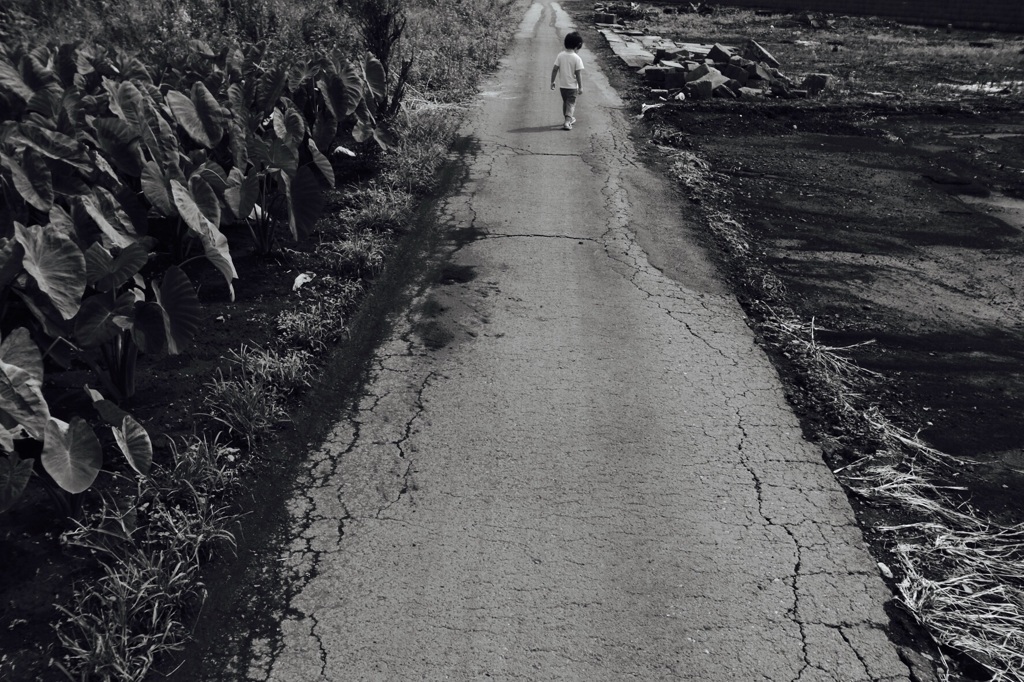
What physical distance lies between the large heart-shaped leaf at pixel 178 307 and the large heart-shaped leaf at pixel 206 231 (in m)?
0.34

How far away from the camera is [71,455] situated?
3588 millimetres

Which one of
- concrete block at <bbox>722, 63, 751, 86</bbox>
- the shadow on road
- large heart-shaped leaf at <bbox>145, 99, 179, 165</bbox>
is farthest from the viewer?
concrete block at <bbox>722, 63, 751, 86</bbox>

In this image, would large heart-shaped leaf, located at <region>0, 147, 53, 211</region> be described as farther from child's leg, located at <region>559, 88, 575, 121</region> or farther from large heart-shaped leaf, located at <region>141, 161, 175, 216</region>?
child's leg, located at <region>559, 88, 575, 121</region>

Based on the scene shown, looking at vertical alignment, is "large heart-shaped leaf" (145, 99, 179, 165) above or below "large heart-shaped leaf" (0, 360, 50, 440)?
above

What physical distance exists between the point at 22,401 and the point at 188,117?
12.6ft

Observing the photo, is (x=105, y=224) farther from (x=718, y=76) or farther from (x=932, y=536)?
(x=718, y=76)

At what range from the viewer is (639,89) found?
15.2 meters

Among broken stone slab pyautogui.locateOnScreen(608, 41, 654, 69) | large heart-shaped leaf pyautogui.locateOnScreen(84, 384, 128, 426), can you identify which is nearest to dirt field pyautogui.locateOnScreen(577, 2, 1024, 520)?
broken stone slab pyautogui.locateOnScreen(608, 41, 654, 69)

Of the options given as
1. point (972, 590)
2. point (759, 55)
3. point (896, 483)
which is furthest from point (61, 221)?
point (759, 55)

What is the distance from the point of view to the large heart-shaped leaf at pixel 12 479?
3424 mm

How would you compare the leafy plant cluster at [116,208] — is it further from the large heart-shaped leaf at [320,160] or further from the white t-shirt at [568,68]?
the white t-shirt at [568,68]

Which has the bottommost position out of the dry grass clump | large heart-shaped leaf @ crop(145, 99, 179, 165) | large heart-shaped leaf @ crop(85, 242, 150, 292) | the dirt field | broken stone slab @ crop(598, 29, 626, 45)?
the dry grass clump

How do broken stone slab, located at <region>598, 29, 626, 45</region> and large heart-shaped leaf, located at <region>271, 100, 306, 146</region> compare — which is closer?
large heart-shaped leaf, located at <region>271, 100, 306, 146</region>

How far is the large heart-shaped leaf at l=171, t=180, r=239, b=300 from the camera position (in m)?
4.98
